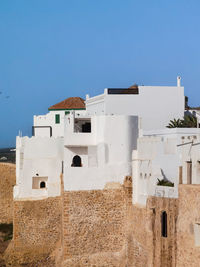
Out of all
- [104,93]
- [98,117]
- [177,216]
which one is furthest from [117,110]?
[177,216]

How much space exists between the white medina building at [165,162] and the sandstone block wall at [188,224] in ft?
2.07

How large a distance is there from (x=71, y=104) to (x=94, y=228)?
1412cm

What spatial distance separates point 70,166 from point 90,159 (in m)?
1.22

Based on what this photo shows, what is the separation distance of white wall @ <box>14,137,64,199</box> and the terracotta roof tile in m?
9.19

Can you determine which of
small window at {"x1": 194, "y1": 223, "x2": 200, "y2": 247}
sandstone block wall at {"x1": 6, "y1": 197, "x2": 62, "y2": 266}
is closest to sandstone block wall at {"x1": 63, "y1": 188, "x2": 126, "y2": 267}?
sandstone block wall at {"x1": 6, "y1": 197, "x2": 62, "y2": 266}

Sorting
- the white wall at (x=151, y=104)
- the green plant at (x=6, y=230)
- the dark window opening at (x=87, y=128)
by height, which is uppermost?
the white wall at (x=151, y=104)

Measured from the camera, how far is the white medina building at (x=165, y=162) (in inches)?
790

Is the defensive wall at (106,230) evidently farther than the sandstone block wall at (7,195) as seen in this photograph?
No

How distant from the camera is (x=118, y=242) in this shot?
24812 mm

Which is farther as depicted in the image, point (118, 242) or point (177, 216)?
point (118, 242)

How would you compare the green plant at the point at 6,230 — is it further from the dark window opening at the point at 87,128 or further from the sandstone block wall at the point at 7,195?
the dark window opening at the point at 87,128

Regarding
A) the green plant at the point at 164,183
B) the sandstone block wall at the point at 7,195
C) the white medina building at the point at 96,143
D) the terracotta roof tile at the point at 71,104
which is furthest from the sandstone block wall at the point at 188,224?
the terracotta roof tile at the point at 71,104

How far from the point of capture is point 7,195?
3397 cm

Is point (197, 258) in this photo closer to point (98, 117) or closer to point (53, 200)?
point (98, 117)
